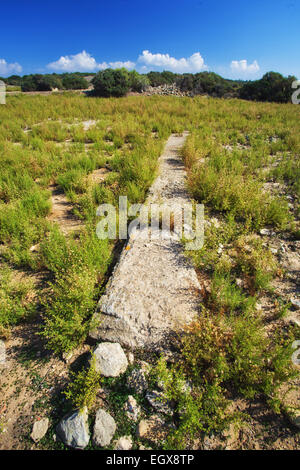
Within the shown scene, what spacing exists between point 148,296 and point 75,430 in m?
1.30

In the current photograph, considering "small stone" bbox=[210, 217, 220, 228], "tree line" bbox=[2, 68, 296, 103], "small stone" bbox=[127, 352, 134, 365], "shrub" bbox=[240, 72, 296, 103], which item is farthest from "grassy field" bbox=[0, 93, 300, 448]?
"shrub" bbox=[240, 72, 296, 103]

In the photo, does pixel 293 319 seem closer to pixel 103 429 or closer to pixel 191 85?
pixel 103 429

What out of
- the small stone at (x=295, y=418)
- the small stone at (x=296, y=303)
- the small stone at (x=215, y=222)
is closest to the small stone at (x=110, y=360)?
the small stone at (x=295, y=418)

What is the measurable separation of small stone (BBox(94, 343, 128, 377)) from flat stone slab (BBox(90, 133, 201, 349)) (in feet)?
0.39

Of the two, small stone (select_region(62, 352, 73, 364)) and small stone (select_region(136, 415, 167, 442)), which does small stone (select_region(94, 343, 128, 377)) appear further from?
small stone (select_region(136, 415, 167, 442))

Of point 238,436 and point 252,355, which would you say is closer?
point 238,436

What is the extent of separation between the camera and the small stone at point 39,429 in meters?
1.62

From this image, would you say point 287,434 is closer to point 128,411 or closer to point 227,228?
point 128,411

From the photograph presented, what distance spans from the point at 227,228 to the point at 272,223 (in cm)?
99

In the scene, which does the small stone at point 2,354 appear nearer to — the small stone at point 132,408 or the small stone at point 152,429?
the small stone at point 132,408

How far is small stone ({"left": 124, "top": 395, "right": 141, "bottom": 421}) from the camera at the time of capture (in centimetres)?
172
